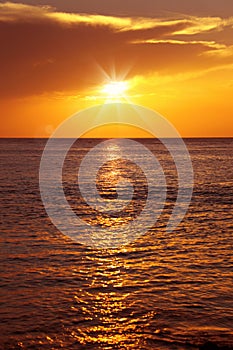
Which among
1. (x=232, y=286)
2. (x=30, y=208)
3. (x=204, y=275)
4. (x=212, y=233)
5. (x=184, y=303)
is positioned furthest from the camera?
(x=30, y=208)

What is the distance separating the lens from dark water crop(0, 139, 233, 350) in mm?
15125

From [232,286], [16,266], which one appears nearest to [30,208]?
[16,266]

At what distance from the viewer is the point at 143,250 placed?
87.2 feet

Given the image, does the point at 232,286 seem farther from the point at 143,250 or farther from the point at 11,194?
the point at 11,194

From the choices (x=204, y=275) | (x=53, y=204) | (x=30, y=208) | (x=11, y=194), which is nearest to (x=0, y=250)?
(x=204, y=275)

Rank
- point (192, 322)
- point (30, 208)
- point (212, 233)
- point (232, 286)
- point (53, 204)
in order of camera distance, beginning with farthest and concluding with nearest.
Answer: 1. point (53, 204)
2. point (30, 208)
3. point (212, 233)
4. point (232, 286)
5. point (192, 322)

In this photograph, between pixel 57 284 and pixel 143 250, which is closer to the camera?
pixel 57 284

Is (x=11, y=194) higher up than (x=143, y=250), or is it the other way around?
(x=11, y=194)

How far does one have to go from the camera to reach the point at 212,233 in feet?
102

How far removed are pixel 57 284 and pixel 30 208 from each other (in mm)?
21666

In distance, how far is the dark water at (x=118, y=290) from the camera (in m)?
15.1

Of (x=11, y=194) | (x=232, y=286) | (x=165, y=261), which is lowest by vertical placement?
(x=232, y=286)

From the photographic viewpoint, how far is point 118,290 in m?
19.7

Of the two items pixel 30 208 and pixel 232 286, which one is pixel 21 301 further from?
pixel 30 208
